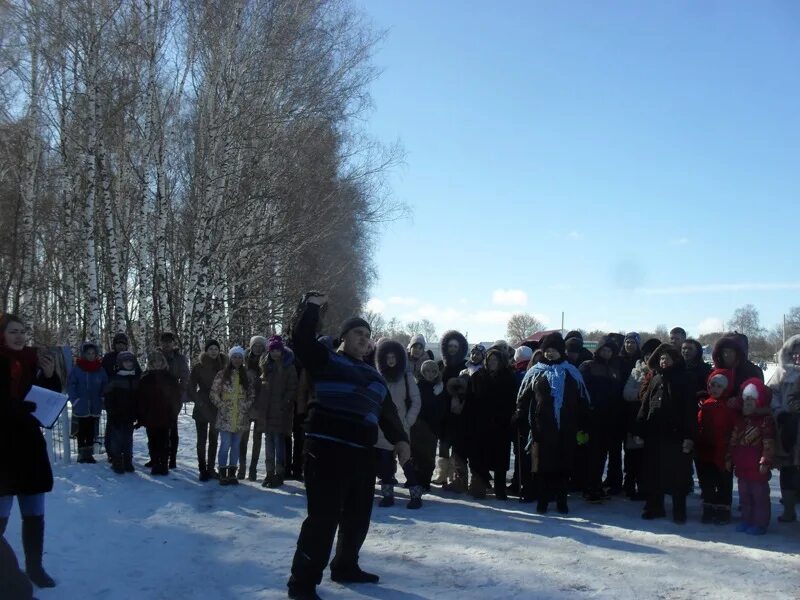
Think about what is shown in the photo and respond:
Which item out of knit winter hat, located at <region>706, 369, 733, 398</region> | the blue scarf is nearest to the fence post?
the blue scarf

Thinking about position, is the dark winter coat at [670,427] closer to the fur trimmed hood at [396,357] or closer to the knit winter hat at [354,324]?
the fur trimmed hood at [396,357]

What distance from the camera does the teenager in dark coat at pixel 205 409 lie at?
947 centimetres

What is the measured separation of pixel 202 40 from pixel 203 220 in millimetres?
4323

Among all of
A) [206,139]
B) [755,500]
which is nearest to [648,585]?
[755,500]

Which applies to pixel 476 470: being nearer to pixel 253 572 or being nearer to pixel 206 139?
pixel 253 572

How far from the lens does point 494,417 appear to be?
8.80 metres

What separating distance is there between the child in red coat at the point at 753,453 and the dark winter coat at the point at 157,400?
6.67 m

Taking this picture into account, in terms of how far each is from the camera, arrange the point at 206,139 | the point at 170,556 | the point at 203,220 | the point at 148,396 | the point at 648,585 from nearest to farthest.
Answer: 1. the point at 648,585
2. the point at 170,556
3. the point at 148,396
4. the point at 203,220
5. the point at 206,139

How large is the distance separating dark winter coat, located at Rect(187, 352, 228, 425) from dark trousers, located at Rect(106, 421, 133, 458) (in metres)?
0.85

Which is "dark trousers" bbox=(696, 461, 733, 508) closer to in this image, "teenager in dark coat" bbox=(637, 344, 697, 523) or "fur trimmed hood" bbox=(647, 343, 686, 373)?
"teenager in dark coat" bbox=(637, 344, 697, 523)

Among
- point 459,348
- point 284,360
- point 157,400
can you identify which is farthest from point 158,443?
point 459,348

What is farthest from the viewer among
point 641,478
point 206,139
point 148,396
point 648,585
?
point 206,139

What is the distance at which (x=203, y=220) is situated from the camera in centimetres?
1642

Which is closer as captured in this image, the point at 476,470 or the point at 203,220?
the point at 476,470
